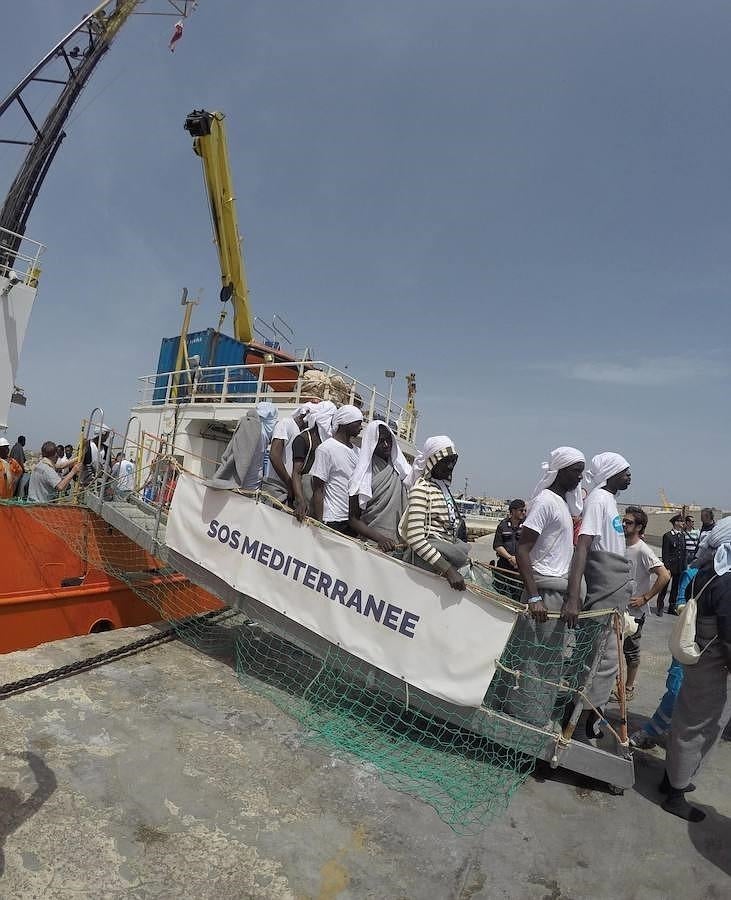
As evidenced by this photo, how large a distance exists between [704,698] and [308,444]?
3383mm

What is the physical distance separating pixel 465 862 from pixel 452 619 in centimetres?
127

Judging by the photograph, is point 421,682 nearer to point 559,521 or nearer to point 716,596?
point 559,521

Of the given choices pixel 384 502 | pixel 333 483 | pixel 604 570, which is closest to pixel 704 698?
pixel 604 570

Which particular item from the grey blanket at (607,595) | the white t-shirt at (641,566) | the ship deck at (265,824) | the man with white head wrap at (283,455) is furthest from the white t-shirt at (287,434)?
the white t-shirt at (641,566)

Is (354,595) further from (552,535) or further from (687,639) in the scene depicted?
(687,639)

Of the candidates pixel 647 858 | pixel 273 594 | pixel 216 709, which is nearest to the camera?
pixel 647 858

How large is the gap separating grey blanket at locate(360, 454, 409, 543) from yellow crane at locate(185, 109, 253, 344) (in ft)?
35.1

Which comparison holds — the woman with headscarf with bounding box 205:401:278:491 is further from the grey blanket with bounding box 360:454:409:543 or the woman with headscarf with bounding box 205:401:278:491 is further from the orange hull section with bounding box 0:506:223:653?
the orange hull section with bounding box 0:506:223:653

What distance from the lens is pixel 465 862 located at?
257 cm

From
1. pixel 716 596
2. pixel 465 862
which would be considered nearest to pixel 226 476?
pixel 465 862

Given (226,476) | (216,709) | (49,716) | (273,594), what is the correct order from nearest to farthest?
1. (49,716)
2. (216,709)
3. (273,594)
4. (226,476)

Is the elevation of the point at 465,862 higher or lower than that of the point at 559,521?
lower

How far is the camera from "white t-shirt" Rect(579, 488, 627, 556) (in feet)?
11.7

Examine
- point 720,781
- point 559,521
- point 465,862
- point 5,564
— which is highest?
point 559,521
